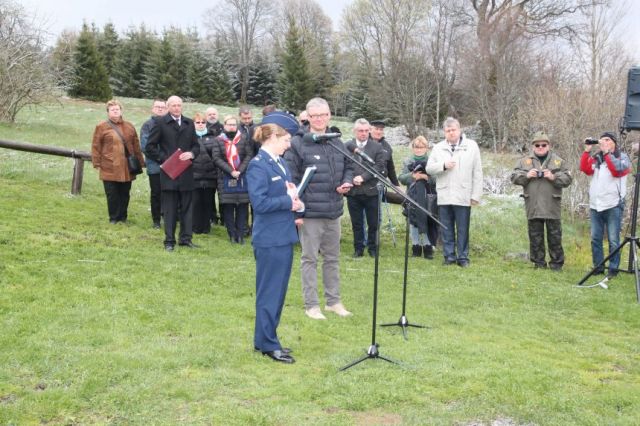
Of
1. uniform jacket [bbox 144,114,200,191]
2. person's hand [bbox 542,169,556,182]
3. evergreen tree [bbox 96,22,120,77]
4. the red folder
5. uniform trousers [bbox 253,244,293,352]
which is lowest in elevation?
uniform trousers [bbox 253,244,293,352]

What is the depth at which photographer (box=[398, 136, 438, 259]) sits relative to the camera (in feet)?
33.1

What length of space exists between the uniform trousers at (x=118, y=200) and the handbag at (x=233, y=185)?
1643mm

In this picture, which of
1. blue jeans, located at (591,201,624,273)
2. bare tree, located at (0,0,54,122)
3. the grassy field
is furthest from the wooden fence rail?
bare tree, located at (0,0,54,122)

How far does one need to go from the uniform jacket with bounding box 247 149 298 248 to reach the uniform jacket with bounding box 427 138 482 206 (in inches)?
180

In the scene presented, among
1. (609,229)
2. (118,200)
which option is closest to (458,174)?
(609,229)

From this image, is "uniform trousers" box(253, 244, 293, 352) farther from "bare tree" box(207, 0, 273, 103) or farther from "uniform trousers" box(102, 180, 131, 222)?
"bare tree" box(207, 0, 273, 103)

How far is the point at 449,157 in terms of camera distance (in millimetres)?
9547

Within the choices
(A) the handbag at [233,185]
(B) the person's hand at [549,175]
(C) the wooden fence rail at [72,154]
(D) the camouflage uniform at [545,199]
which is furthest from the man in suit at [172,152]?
(B) the person's hand at [549,175]

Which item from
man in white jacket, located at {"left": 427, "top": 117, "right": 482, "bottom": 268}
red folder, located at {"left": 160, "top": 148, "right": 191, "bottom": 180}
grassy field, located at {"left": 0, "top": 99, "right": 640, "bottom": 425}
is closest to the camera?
grassy field, located at {"left": 0, "top": 99, "right": 640, "bottom": 425}

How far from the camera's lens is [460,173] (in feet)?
31.0

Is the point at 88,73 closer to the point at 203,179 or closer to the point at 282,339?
the point at 203,179

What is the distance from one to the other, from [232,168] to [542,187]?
4469 mm

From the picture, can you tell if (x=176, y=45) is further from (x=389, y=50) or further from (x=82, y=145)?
(x=82, y=145)

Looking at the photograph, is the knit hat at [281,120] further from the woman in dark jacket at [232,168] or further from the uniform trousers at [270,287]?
the woman in dark jacket at [232,168]
